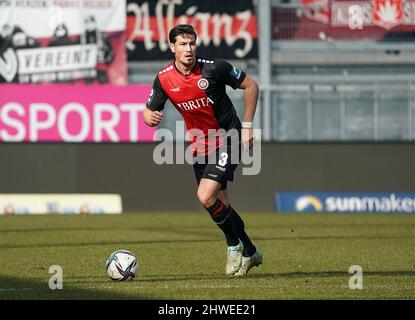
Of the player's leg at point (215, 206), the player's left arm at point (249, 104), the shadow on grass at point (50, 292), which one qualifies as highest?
the player's left arm at point (249, 104)

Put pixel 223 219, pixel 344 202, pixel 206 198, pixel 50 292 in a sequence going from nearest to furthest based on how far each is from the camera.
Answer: pixel 50 292, pixel 206 198, pixel 223 219, pixel 344 202

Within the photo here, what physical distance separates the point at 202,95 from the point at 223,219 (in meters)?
1.26

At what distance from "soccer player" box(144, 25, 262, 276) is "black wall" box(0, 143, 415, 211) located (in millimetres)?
12618

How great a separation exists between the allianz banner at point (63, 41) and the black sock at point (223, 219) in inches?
653

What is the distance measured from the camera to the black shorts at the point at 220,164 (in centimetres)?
1157

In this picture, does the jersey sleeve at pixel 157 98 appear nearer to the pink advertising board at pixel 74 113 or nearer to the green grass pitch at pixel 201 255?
the green grass pitch at pixel 201 255

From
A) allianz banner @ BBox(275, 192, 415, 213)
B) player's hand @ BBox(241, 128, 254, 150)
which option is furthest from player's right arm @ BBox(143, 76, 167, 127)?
allianz banner @ BBox(275, 192, 415, 213)

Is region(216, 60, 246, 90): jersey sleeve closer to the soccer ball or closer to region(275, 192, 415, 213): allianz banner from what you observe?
the soccer ball

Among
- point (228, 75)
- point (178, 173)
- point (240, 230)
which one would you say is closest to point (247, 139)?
point (228, 75)

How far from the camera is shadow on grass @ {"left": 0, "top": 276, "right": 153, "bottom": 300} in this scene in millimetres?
9758

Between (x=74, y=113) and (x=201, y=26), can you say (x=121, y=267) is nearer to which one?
(x=74, y=113)

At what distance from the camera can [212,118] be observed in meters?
11.8

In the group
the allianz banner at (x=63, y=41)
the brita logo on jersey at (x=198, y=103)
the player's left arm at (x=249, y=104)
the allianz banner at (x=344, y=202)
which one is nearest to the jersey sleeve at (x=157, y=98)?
the brita logo on jersey at (x=198, y=103)

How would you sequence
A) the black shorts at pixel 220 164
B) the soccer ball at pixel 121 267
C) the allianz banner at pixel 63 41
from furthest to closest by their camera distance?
1. the allianz banner at pixel 63 41
2. the black shorts at pixel 220 164
3. the soccer ball at pixel 121 267
